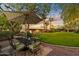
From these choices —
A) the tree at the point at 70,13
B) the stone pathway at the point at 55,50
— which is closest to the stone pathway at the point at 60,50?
the stone pathway at the point at 55,50

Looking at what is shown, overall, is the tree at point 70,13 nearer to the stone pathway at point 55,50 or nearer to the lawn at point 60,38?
the lawn at point 60,38

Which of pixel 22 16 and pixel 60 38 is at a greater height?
pixel 22 16

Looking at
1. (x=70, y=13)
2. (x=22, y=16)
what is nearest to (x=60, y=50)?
(x=70, y=13)

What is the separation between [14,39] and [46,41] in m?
0.26

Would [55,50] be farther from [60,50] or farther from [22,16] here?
[22,16]

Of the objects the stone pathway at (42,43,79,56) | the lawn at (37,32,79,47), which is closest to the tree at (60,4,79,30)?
the lawn at (37,32,79,47)

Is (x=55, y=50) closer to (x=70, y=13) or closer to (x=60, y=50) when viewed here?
(x=60, y=50)

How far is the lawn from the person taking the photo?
1.64 metres

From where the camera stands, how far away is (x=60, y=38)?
5.41 feet

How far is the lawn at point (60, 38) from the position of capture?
1.64 metres

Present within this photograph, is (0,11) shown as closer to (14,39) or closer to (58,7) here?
(14,39)

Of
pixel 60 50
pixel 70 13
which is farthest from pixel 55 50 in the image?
pixel 70 13

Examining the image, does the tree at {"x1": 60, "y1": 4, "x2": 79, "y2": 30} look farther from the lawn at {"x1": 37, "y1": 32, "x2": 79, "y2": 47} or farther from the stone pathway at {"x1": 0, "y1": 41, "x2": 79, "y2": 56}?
the stone pathway at {"x1": 0, "y1": 41, "x2": 79, "y2": 56}

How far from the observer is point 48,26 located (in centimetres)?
166
